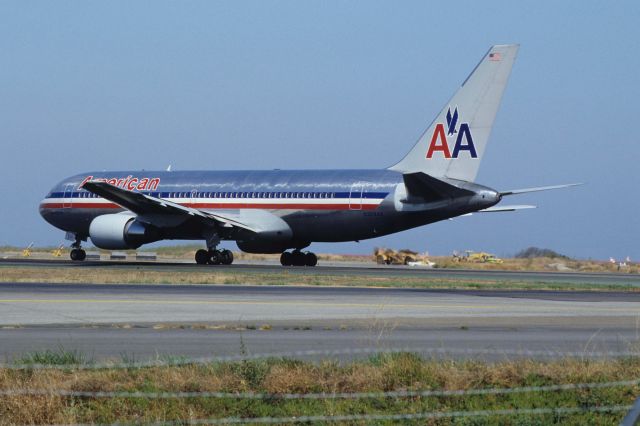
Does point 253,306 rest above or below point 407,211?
below

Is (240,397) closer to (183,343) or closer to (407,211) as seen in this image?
(183,343)

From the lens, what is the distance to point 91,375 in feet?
41.0

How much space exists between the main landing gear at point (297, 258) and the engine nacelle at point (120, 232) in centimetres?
697

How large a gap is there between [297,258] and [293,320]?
35.0 metres

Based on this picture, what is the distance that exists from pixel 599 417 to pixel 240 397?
381cm

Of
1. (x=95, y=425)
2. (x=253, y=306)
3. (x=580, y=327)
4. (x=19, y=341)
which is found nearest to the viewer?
(x=95, y=425)

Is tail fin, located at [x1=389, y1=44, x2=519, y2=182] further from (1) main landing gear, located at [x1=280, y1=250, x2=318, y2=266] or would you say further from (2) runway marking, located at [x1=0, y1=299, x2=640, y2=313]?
(2) runway marking, located at [x1=0, y1=299, x2=640, y2=313]

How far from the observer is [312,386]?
12.3 metres

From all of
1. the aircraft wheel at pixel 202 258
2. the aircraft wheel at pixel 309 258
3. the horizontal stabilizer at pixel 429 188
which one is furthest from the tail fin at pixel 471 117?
the aircraft wheel at pixel 202 258

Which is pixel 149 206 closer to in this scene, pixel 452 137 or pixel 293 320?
pixel 452 137

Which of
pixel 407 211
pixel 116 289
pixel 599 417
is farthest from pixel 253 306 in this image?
pixel 407 211

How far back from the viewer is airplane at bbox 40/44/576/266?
49.5 m

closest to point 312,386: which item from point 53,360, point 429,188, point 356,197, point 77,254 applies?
point 53,360

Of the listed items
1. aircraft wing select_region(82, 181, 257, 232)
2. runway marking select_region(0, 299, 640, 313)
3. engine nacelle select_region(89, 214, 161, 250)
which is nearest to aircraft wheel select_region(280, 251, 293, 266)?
aircraft wing select_region(82, 181, 257, 232)
